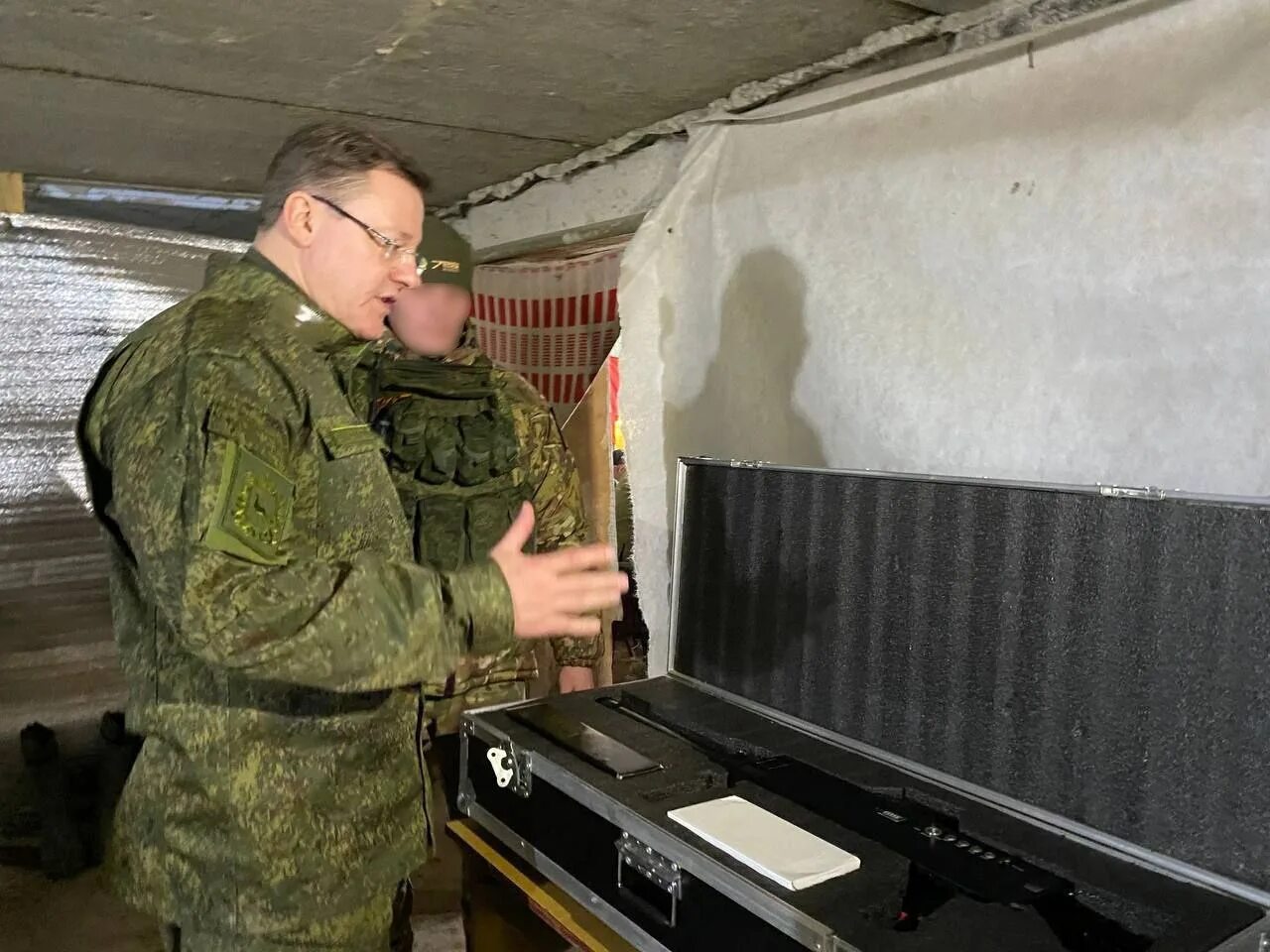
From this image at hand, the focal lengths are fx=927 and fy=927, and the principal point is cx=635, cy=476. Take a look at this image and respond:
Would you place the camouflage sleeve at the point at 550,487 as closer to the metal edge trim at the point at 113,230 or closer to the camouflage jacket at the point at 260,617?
the camouflage jacket at the point at 260,617

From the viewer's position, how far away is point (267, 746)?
0.98 metres

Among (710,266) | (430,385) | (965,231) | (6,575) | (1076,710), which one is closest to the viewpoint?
(1076,710)

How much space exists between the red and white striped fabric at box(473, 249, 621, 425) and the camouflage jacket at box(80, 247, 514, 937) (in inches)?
47.7

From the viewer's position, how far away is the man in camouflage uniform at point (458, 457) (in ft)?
5.19

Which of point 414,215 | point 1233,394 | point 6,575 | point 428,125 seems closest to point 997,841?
point 1233,394

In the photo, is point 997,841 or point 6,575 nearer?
point 997,841

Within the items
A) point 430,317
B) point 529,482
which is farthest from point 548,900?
point 430,317

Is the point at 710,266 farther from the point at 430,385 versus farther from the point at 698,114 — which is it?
the point at 430,385

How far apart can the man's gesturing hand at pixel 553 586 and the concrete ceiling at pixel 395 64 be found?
68 cm

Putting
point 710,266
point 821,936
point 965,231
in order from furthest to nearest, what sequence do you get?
point 710,266 → point 965,231 → point 821,936

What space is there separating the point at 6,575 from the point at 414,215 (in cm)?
193

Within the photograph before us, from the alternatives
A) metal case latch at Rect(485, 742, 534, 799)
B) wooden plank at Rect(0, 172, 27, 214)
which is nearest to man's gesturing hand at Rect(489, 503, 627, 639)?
metal case latch at Rect(485, 742, 534, 799)

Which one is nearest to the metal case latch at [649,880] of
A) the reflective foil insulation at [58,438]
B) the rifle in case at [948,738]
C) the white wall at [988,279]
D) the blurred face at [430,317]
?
the rifle in case at [948,738]

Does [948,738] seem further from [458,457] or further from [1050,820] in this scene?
[458,457]
